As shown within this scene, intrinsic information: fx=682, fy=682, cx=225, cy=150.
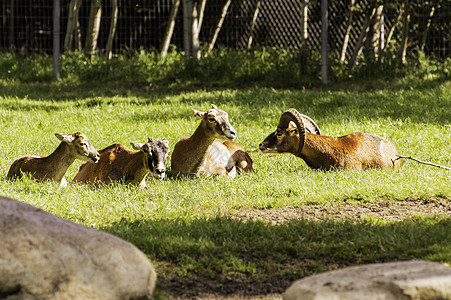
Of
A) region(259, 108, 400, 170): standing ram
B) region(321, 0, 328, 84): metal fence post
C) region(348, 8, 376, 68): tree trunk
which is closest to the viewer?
region(259, 108, 400, 170): standing ram

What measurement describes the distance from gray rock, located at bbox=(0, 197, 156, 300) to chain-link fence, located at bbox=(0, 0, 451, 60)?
1258cm

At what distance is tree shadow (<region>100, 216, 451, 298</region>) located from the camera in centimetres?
529

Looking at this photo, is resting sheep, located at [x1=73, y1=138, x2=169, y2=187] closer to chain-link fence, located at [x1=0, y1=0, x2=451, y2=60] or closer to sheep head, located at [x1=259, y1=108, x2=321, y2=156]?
sheep head, located at [x1=259, y1=108, x2=321, y2=156]

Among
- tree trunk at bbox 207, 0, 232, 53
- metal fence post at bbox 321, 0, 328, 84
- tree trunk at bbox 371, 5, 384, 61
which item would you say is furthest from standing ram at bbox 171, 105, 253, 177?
tree trunk at bbox 207, 0, 232, 53

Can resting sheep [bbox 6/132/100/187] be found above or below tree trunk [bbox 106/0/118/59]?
below

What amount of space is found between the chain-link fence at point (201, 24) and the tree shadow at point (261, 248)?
10.7m

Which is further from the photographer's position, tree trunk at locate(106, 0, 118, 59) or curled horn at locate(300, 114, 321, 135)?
tree trunk at locate(106, 0, 118, 59)

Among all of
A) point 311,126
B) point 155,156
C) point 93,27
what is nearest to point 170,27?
point 93,27

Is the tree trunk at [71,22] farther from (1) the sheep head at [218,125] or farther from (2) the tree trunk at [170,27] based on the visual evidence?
(1) the sheep head at [218,125]

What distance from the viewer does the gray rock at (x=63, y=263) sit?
4.28 metres

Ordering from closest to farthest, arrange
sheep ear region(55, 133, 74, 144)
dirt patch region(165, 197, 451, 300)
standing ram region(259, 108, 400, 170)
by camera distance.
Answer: dirt patch region(165, 197, 451, 300)
sheep ear region(55, 133, 74, 144)
standing ram region(259, 108, 400, 170)

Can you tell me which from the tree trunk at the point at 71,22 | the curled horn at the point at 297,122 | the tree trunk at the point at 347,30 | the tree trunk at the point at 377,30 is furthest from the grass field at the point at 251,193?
the tree trunk at the point at 71,22

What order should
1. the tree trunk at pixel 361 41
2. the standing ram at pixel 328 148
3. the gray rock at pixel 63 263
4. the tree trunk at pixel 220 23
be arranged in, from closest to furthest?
the gray rock at pixel 63 263, the standing ram at pixel 328 148, the tree trunk at pixel 361 41, the tree trunk at pixel 220 23

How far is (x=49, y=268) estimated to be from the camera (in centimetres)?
435
